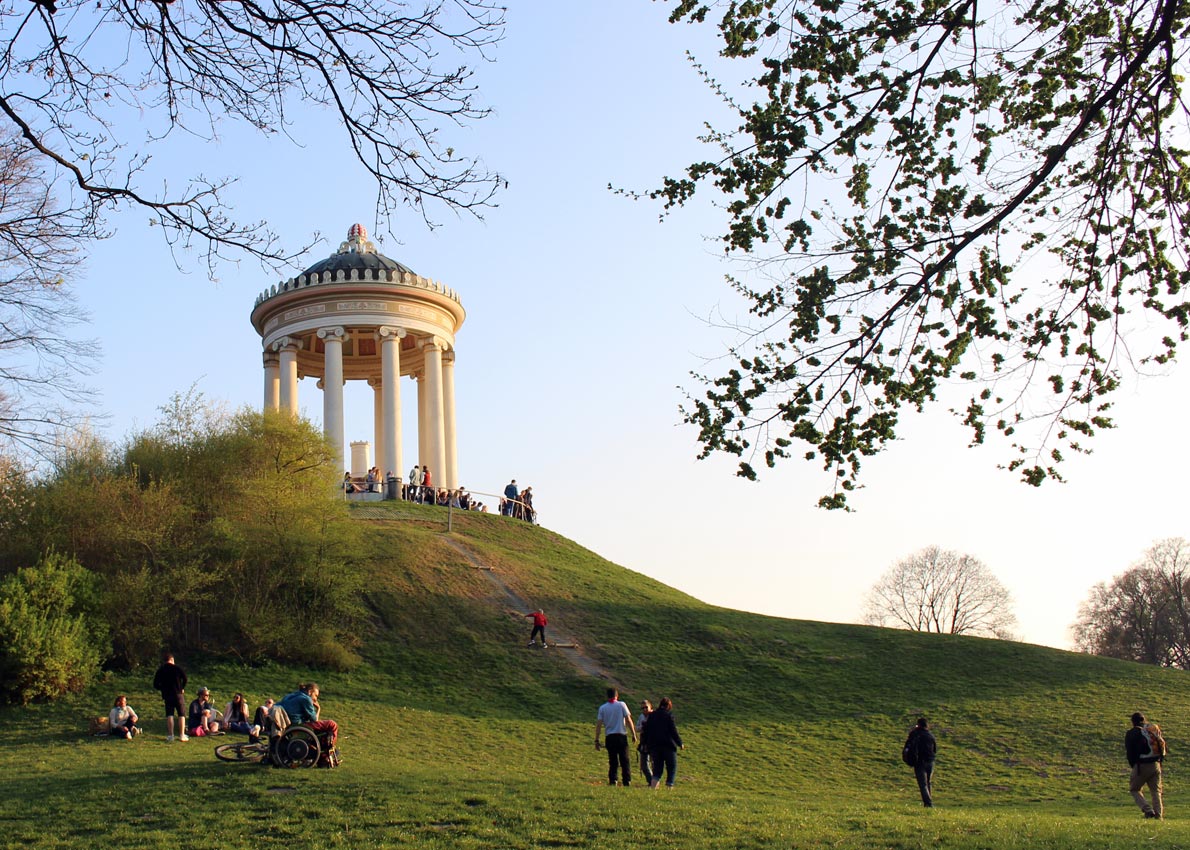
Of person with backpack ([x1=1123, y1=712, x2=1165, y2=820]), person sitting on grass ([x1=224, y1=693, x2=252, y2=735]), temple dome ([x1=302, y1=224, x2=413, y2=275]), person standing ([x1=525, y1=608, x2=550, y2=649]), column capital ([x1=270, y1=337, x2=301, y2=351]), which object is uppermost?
temple dome ([x1=302, y1=224, x2=413, y2=275])

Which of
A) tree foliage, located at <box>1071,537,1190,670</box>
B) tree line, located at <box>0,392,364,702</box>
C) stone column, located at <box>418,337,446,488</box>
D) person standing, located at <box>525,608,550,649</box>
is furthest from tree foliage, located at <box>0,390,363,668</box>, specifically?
tree foliage, located at <box>1071,537,1190,670</box>

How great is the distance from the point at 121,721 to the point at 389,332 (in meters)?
30.1

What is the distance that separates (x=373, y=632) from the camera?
30891 mm

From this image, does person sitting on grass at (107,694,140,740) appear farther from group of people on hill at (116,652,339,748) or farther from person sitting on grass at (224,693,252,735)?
person sitting on grass at (224,693,252,735)

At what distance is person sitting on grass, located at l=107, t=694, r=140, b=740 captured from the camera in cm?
2025

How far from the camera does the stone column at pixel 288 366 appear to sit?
49.4m

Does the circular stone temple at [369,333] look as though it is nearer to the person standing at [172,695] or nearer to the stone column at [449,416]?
the stone column at [449,416]

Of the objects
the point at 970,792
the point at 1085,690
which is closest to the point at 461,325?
the point at 1085,690

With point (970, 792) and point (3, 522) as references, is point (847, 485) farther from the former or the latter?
point (3, 522)

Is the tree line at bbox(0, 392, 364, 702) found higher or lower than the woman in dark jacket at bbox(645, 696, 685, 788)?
higher

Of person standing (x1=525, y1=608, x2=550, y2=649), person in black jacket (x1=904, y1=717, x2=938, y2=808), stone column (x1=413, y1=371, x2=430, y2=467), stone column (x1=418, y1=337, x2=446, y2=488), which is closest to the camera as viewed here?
person in black jacket (x1=904, y1=717, x2=938, y2=808)

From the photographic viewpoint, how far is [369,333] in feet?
164

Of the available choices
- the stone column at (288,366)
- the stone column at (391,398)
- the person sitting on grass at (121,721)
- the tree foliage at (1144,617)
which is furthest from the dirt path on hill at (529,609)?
the tree foliage at (1144,617)

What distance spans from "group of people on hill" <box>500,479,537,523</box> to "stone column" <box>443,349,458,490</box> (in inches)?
139
